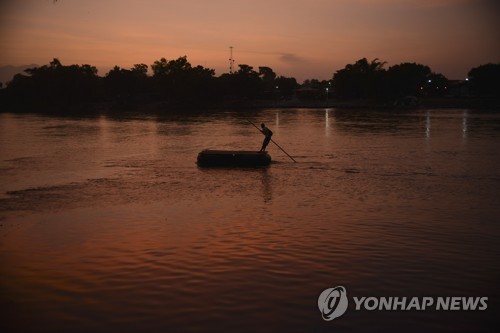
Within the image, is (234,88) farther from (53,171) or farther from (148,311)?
(148,311)

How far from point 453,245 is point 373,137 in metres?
30.5

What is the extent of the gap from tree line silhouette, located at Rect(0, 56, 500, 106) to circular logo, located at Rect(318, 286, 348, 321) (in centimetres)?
10483

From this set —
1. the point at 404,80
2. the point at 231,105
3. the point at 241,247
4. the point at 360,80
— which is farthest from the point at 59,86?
the point at 241,247

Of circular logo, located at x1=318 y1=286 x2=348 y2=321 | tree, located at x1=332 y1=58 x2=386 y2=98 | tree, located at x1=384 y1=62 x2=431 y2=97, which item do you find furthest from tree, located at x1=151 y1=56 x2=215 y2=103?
circular logo, located at x1=318 y1=286 x2=348 y2=321

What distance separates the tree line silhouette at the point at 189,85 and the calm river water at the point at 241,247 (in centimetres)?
9479

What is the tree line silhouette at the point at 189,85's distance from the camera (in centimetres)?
11100

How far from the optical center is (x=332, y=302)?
774 centimetres

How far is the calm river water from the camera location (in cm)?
736

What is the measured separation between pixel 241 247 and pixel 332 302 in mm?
3129

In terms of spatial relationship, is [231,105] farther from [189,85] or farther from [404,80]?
[404,80]

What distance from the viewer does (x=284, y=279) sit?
8.62 meters

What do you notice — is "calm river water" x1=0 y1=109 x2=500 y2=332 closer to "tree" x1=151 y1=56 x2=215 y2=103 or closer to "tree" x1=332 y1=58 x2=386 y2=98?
"tree" x1=332 y1=58 x2=386 y2=98

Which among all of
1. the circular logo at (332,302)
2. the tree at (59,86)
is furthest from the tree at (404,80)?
the circular logo at (332,302)

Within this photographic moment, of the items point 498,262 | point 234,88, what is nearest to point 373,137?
point 498,262
